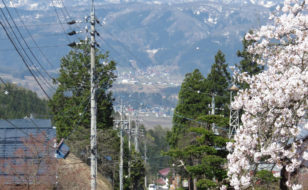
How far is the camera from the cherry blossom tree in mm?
9328

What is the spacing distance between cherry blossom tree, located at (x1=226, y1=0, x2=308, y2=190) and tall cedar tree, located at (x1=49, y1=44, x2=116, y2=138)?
31.0 meters

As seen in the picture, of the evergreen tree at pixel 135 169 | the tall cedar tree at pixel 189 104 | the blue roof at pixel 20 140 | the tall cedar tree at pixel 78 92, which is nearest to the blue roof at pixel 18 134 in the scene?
the blue roof at pixel 20 140

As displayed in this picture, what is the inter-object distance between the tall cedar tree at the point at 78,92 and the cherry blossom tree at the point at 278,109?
30999 mm

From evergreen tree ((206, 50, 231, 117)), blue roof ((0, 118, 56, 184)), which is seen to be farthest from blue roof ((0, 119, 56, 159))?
evergreen tree ((206, 50, 231, 117))

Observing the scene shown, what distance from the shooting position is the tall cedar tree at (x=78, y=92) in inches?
1631

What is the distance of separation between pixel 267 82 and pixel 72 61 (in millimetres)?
36338

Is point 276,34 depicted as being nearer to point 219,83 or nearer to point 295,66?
point 295,66

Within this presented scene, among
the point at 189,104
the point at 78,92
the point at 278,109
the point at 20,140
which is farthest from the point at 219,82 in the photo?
the point at 278,109

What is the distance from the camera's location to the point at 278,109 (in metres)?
9.70

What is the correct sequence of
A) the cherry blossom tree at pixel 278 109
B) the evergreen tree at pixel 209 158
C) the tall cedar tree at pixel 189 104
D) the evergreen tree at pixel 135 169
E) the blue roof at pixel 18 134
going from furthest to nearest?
1. the evergreen tree at pixel 135 169
2. the tall cedar tree at pixel 189 104
3. the blue roof at pixel 18 134
4. the evergreen tree at pixel 209 158
5. the cherry blossom tree at pixel 278 109

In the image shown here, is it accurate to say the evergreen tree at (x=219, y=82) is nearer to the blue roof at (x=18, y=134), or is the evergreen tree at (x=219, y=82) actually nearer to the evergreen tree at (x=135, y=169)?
the evergreen tree at (x=135, y=169)

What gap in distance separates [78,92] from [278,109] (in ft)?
116

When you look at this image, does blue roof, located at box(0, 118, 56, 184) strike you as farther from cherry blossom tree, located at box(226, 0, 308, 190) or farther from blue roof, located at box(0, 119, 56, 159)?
cherry blossom tree, located at box(226, 0, 308, 190)

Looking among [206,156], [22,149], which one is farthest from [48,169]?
[206,156]
